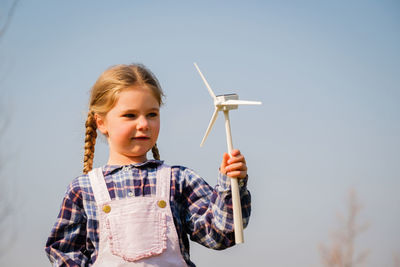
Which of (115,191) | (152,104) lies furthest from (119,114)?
(115,191)

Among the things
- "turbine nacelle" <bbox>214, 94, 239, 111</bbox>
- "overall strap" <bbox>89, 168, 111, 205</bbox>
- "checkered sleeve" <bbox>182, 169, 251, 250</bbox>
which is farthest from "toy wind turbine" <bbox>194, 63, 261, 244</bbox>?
"overall strap" <bbox>89, 168, 111, 205</bbox>

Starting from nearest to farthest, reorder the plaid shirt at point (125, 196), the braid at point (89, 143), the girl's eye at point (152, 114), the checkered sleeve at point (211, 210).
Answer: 1. the checkered sleeve at point (211, 210)
2. the plaid shirt at point (125, 196)
3. the girl's eye at point (152, 114)
4. the braid at point (89, 143)

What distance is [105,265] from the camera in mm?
3986

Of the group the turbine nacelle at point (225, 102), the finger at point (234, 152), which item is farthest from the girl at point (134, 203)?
the turbine nacelle at point (225, 102)

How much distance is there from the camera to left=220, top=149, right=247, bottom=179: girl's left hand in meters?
3.72

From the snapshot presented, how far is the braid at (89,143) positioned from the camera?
468cm

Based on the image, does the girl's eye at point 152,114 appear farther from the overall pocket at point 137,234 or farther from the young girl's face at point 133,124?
the overall pocket at point 137,234

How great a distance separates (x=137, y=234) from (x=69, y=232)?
0.59 metres

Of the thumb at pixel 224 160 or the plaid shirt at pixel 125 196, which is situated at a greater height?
the thumb at pixel 224 160

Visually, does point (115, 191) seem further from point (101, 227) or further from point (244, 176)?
point (244, 176)

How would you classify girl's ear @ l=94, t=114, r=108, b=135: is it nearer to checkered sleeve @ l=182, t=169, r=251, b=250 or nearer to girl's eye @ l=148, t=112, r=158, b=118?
girl's eye @ l=148, t=112, r=158, b=118

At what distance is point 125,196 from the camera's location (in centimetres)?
414

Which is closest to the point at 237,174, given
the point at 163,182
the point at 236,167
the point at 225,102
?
the point at 236,167

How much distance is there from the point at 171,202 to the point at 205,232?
33 cm
